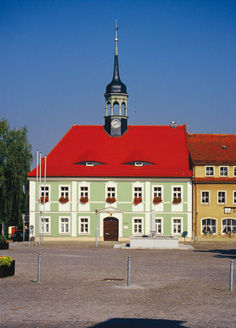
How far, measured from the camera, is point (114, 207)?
62750mm

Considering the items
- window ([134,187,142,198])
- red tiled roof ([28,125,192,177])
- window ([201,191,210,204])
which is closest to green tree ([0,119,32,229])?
red tiled roof ([28,125,192,177])

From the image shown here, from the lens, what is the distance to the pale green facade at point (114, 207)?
62594 mm

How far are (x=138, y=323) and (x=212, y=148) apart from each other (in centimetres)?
5089

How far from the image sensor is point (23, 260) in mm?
36250

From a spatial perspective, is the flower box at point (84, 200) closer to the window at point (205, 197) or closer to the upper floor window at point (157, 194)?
the upper floor window at point (157, 194)

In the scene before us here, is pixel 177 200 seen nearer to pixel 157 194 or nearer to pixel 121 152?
pixel 157 194

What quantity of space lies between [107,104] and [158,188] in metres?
10.9

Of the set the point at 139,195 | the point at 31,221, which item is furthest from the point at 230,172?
the point at 31,221

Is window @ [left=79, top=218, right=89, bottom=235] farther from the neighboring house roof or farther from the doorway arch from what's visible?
the neighboring house roof

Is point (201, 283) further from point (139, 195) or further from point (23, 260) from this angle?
point (139, 195)

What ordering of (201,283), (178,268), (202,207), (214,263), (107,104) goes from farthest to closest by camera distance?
1. (107,104)
2. (202,207)
3. (214,263)
4. (178,268)
5. (201,283)

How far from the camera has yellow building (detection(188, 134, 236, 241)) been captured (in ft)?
205

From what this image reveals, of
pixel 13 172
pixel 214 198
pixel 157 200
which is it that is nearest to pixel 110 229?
pixel 157 200

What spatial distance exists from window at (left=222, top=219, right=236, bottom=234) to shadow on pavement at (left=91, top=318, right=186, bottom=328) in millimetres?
47657
